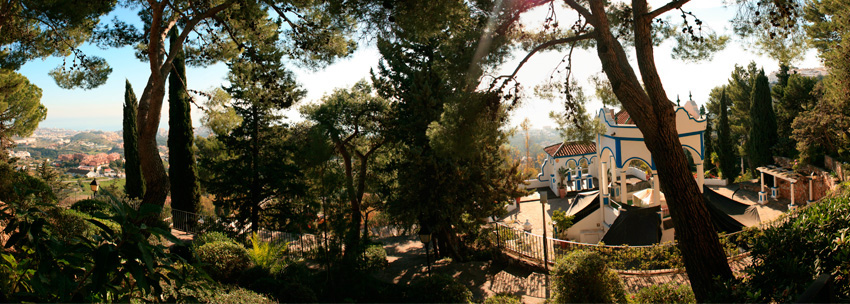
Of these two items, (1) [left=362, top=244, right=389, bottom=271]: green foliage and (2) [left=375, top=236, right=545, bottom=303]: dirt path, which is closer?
(2) [left=375, top=236, right=545, bottom=303]: dirt path

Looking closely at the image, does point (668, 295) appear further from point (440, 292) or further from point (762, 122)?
point (762, 122)

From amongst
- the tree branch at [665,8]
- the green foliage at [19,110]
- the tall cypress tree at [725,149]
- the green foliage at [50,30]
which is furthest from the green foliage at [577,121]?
the tall cypress tree at [725,149]

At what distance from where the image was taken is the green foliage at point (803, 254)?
11.2 ft

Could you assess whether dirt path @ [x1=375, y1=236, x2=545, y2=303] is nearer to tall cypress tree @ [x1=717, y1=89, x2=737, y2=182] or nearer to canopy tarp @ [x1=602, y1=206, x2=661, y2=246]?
canopy tarp @ [x1=602, y1=206, x2=661, y2=246]

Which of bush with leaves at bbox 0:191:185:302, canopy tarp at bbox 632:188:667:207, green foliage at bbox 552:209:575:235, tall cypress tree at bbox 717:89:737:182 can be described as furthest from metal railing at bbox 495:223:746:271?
tall cypress tree at bbox 717:89:737:182

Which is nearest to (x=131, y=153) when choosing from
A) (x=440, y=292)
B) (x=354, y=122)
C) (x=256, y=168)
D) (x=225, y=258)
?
(x=256, y=168)

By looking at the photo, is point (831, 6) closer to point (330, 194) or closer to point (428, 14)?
point (428, 14)

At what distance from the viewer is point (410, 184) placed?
10.6 metres

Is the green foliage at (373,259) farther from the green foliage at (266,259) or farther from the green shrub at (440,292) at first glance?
the green shrub at (440,292)

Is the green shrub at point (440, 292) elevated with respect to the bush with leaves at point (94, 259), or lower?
lower

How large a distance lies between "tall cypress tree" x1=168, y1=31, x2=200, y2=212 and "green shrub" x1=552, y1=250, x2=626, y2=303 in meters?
13.2

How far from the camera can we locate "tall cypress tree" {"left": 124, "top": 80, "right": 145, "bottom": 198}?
16.5 metres

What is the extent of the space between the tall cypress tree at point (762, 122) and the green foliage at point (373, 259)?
69.9 ft

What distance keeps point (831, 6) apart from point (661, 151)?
11472 millimetres
